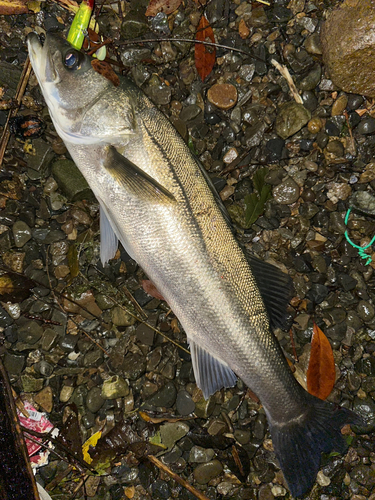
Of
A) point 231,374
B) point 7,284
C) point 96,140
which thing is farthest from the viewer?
point 7,284

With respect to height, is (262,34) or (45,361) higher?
(262,34)

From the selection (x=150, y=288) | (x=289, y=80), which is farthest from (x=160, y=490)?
(x=289, y=80)

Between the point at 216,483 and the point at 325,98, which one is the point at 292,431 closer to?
the point at 216,483

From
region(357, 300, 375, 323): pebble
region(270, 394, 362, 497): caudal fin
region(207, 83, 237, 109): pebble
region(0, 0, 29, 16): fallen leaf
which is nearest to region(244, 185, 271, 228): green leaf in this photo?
region(207, 83, 237, 109): pebble

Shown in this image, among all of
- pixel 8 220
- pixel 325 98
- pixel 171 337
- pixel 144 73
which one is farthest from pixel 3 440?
pixel 325 98

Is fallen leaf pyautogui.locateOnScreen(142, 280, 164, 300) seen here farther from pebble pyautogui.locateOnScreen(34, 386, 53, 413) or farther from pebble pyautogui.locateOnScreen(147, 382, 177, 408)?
pebble pyautogui.locateOnScreen(34, 386, 53, 413)

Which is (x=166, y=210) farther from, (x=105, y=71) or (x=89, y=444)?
(x=89, y=444)
